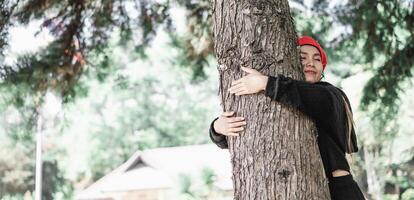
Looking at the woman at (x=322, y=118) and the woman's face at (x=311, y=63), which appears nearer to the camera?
the woman at (x=322, y=118)

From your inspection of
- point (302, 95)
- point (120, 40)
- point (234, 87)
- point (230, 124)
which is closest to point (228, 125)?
point (230, 124)

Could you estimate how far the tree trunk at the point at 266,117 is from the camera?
213cm

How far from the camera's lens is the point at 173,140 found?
3438 cm

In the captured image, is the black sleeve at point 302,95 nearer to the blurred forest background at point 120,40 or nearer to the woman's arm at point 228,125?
the woman's arm at point 228,125

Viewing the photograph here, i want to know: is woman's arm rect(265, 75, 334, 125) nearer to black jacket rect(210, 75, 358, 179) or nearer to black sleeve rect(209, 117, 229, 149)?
black jacket rect(210, 75, 358, 179)

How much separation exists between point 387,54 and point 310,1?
5.67ft

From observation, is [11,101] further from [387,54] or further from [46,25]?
[387,54]

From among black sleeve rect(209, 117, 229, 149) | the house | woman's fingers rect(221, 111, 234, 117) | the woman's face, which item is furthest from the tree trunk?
the house

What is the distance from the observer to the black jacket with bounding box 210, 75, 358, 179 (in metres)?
2.18

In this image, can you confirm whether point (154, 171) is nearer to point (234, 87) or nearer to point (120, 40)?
point (120, 40)

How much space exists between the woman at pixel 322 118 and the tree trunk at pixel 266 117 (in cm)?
4

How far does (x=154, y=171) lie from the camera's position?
2512 centimetres

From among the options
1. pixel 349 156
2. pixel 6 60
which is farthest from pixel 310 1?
pixel 349 156

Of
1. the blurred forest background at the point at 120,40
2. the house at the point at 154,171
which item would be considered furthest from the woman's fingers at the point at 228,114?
the house at the point at 154,171
